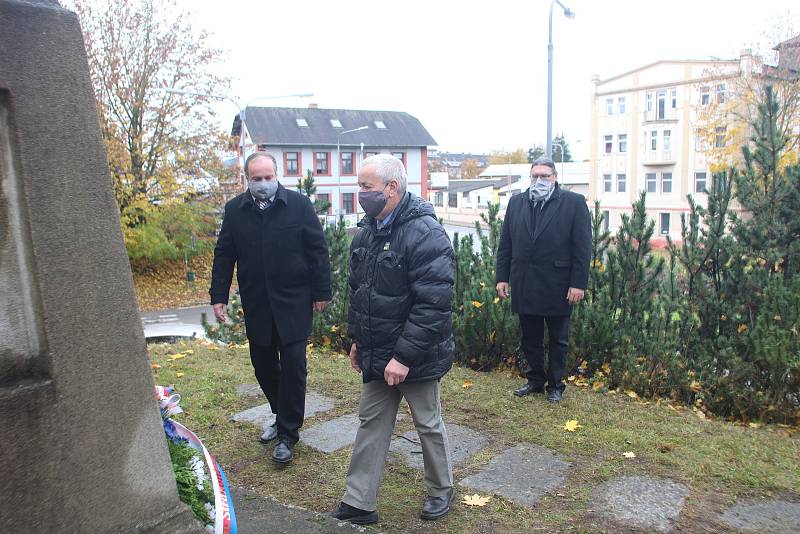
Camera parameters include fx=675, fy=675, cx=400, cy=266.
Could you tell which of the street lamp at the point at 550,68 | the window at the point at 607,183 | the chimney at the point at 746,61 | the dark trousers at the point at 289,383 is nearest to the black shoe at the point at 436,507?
the dark trousers at the point at 289,383

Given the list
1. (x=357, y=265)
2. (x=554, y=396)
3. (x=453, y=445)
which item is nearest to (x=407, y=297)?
(x=357, y=265)

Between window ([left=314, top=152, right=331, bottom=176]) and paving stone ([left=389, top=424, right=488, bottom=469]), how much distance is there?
53.1m

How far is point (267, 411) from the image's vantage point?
546 centimetres

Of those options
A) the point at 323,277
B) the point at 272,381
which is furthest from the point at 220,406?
the point at 323,277

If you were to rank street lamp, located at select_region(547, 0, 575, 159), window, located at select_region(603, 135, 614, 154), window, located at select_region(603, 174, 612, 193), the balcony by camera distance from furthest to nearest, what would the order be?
window, located at select_region(603, 174, 612, 193), window, located at select_region(603, 135, 614, 154), the balcony, street lamp, located at select_region(547, 0, 575, 159)

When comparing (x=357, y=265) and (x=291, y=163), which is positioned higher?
(x=291, y=163)

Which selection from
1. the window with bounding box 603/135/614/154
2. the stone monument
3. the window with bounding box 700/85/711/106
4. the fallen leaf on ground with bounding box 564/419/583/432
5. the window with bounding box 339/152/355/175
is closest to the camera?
the stone monument

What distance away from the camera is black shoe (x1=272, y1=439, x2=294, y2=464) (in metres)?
4.34

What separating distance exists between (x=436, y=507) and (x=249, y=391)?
291 centimetres

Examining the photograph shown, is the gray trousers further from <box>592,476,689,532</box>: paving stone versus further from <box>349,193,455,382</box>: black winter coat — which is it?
<box>592,476,689,532</box>: paving stone

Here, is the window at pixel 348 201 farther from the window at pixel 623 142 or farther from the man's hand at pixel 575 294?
the man's hand at pixel 575 294

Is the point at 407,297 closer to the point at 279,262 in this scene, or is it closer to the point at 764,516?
the point at 279,262

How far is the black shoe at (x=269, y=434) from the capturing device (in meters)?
4.77

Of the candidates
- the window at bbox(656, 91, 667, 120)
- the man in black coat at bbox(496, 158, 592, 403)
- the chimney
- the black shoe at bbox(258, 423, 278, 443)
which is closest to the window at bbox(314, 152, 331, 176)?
the window at bbox(656, 91, 667, 120)
